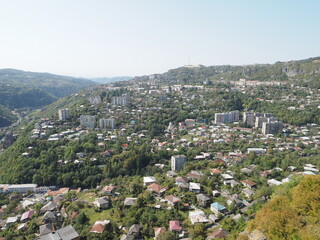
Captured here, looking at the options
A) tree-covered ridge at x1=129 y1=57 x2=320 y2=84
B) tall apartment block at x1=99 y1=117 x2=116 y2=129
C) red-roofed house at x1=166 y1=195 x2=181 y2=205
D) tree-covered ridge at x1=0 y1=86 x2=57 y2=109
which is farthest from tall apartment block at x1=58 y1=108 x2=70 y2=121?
tree-covered ridge at x1=0 y1=86 x2=57 y2=109

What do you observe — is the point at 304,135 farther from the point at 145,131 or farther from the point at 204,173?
the point at 145,131

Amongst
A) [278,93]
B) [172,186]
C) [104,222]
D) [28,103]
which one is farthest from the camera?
[28,103]

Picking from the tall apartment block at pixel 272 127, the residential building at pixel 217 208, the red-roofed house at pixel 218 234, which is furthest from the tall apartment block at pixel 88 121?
the red-roofed house at pixel 218 234

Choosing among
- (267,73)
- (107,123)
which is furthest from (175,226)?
(267,73)

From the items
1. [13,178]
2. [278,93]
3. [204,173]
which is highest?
[278,93]

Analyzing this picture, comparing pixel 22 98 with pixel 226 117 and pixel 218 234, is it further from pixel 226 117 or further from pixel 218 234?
pixel 218 234

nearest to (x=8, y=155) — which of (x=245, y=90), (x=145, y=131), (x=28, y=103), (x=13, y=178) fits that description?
(x=13, y=178)
